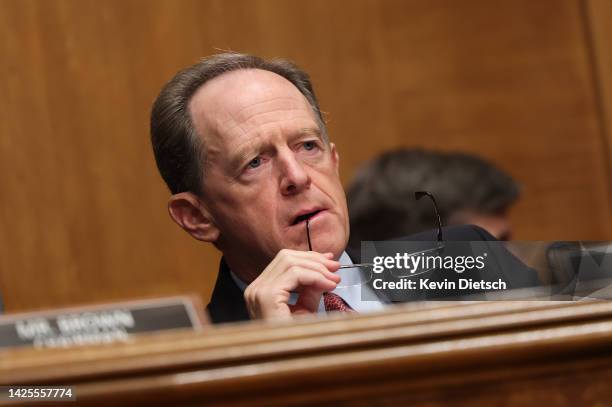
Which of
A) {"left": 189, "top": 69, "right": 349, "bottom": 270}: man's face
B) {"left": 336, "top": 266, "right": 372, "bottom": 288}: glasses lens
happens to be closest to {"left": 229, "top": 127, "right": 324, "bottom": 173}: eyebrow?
{"left": 189, "top": 69, "right": 349, "bottom": 270}: man's face

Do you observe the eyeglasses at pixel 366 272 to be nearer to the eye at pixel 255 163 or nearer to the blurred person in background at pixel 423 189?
the eye at pixel 255 163

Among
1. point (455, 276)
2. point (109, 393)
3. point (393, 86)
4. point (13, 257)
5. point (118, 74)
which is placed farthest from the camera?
point (393, 86)

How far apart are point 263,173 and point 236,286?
16 cm

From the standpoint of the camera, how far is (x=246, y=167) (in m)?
1.39

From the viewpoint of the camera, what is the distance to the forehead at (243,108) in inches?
55.2

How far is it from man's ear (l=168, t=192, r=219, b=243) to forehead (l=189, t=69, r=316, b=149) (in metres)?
0.09

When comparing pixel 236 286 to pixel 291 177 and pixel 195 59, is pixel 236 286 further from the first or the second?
pixel 195 59

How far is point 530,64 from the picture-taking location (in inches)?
132

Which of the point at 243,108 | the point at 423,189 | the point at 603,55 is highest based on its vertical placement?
the point at 243,108

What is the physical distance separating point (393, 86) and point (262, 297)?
7.00 feet

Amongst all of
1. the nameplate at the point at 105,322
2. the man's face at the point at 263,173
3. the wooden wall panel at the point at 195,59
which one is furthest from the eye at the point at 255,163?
the wooden wall panel at the point at 195,59

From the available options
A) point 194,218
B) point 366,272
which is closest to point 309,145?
point 194,218

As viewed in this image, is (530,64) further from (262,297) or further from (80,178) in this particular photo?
(262,297)

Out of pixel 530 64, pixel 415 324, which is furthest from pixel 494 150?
pixel 415 324
